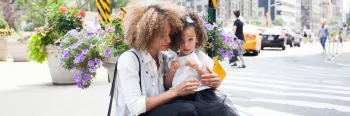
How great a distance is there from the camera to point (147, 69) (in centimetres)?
233

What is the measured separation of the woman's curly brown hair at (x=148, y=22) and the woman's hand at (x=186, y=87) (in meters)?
0.26

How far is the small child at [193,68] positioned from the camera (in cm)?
226

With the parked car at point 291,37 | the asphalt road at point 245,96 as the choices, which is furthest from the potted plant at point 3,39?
the parked car at point 291,37

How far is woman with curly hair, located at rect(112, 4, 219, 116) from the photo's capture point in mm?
2184

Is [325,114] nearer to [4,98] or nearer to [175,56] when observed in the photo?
[175,56]

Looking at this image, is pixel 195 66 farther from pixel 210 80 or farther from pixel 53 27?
pixel 53 27

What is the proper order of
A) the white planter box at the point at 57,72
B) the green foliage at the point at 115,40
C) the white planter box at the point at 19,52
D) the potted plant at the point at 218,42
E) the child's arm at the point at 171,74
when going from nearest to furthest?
the child's arm at the point at 171,74 → the green foliage at the point at 115,40 → the potted plant at the point at 218,42 → the white planter box at the point at 57,72 → the white planter box at the point at 19,52

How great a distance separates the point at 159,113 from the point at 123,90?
8.6 inches

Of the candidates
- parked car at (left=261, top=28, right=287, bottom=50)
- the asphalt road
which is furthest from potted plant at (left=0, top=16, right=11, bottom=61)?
parked car at (left=261, top=28, right=287, bottom=50)

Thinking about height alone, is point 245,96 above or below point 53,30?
below

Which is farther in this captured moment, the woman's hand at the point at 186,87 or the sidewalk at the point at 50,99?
the sidewalk at the point at 50,99

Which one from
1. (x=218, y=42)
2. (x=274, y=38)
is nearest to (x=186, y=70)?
(x=218, y=42)

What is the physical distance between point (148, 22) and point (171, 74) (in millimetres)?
353

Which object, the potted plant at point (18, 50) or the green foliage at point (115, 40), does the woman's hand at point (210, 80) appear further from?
the potted plant at point (18, 50)
